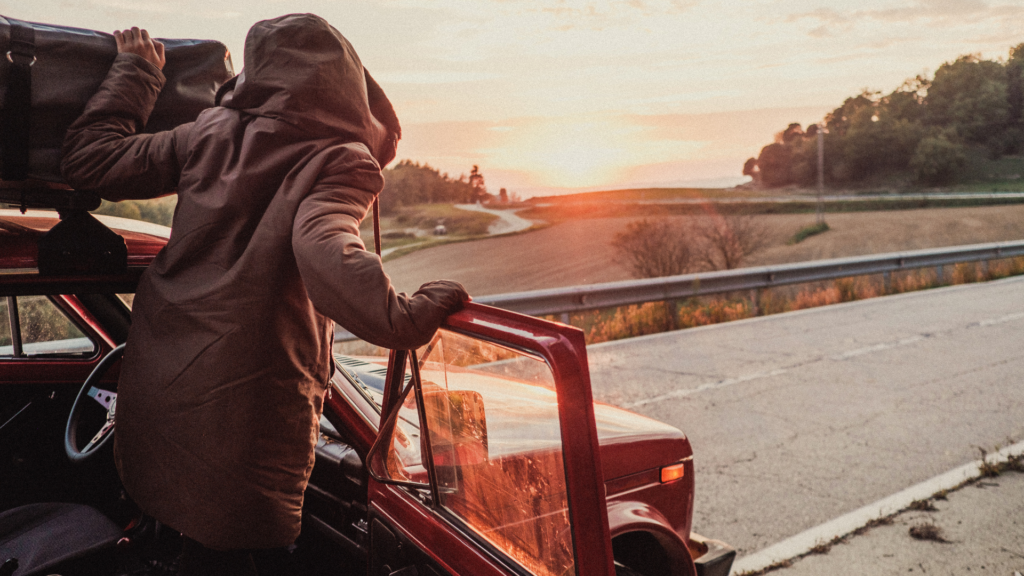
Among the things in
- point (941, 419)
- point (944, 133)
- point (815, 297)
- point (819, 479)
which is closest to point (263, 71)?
point (819, 479)

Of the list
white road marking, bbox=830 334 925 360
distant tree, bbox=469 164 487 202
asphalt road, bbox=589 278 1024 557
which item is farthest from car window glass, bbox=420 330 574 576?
distant tree, bbox=469 164 487 202

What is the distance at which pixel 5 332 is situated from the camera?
10.7ft

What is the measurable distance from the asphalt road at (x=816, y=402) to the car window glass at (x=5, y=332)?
11.9 ft

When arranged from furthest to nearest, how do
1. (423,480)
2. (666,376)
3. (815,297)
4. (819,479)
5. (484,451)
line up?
(815,297) → (666,376) → (819,479) → (423,480) → (484,451)

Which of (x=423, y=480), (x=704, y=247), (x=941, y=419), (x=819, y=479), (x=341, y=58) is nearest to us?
(x=341, y=58)

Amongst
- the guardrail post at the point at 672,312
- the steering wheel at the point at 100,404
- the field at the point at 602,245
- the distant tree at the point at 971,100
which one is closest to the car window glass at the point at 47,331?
the steering wheel at the point at 100,404

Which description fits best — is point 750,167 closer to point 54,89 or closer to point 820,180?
point 820,180

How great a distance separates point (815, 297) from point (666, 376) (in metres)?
6.76

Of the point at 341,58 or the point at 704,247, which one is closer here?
the point at 341,58

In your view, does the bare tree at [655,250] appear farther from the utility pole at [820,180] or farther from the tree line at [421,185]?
the utility pole at [820,180]

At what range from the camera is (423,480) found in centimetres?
191

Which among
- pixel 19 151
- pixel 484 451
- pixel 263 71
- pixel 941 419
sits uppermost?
pixel 263 71

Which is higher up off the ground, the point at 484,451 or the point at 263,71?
the point at 263,71

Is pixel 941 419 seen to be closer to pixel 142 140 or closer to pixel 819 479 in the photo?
pixel 819 479
